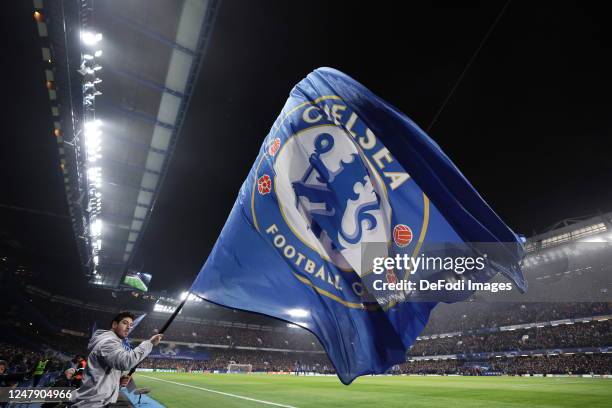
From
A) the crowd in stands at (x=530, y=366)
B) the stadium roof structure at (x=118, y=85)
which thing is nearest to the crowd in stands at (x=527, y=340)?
the crowd in stands at (x=530, y=366)

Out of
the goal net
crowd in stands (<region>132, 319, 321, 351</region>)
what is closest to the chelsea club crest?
the goal net

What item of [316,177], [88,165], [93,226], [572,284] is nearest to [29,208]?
[93,226]

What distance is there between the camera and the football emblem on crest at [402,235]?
3573 mm

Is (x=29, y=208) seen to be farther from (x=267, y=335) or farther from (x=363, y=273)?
(x=267, y=335)

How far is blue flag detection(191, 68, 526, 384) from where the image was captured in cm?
336

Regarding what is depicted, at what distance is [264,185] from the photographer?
4.04 meters

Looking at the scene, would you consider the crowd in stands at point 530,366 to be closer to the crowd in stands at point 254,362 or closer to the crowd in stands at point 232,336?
the crowd in stands at point 254,362

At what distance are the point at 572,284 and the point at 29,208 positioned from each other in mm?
60101

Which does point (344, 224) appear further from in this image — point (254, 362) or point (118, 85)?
point (254, 362)

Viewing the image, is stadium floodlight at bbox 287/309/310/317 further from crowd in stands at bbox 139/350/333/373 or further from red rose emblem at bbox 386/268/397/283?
crowd in stands at bbox 139/350/333/373

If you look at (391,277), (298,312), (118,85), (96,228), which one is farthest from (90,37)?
(96,228)

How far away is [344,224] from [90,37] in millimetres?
11089

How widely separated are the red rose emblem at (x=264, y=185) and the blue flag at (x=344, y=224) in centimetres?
2

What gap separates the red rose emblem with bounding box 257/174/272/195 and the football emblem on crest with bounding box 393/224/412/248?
4.97ft
